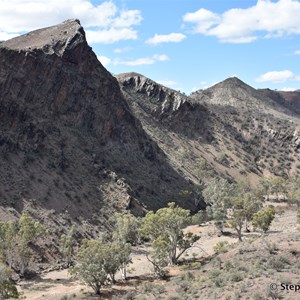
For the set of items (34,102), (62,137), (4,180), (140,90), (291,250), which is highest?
(140,90)

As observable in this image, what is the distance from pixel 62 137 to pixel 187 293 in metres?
48.8

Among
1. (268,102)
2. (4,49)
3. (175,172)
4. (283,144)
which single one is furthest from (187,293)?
(268,102)

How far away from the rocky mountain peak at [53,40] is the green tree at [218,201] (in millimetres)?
38576

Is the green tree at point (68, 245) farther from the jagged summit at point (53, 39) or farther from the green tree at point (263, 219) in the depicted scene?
the jagged summit at point (53, 39)

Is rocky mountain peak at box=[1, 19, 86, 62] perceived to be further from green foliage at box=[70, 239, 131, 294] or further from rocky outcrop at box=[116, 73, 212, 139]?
green foliage at box=[70, 239, 131, 294]

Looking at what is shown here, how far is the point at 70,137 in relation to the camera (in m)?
79.1

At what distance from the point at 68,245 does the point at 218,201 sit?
32.0 m

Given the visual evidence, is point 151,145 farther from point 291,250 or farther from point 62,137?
point 291,250

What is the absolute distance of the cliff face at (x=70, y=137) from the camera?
67625mm

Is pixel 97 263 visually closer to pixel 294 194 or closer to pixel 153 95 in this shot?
pixel 294 194

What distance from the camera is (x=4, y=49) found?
248 ft

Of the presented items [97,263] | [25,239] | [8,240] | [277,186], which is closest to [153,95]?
[277,186]

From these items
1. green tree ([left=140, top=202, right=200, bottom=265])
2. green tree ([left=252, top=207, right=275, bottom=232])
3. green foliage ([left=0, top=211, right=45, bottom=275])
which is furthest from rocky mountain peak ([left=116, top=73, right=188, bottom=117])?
green foliage ([left=0, top=211, right=45, bottom=275])

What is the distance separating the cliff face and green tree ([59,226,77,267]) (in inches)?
299
